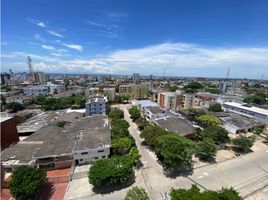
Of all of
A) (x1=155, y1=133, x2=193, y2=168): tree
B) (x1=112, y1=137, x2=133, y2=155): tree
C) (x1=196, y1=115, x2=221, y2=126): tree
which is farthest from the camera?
(x1=196, y1=115, x2=221, y2=126): tree

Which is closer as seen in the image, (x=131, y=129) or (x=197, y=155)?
(x=197, y=155)

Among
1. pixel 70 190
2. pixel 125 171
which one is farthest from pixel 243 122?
pixel 70 190

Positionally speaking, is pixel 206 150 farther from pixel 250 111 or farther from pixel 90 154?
pixel 250 111

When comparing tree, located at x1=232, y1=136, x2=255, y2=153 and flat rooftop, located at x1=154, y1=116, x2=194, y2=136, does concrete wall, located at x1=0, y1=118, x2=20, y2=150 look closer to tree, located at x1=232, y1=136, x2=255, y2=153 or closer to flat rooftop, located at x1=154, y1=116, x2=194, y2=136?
flat rooftop, located at x1=154, y1=116, x2=194, y2=136

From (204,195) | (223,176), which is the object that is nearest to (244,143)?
(223,176)

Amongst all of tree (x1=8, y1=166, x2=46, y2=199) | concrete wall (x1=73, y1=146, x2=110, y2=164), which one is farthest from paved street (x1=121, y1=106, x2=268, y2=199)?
tree (x1=8, y1=166, x2=46, y2=199)

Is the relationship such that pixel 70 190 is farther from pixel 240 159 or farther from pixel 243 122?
pixel 243 122
